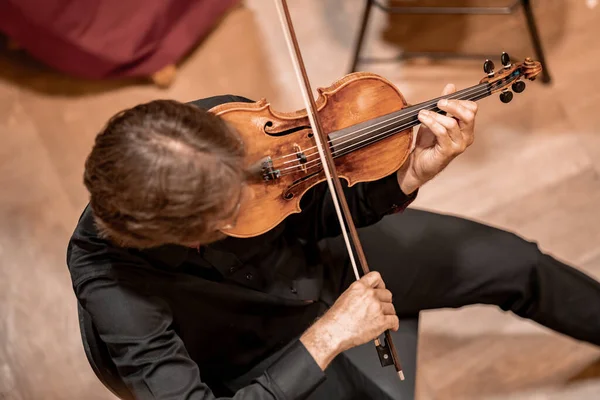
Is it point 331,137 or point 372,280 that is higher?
point 331,137

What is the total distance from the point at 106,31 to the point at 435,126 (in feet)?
4.09

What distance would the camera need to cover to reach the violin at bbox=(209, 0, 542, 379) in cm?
100

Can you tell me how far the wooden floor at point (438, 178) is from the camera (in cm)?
155

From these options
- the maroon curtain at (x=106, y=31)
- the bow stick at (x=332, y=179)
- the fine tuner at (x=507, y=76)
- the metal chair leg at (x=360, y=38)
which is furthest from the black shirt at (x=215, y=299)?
the maroon curtain at (x=106, y=31)

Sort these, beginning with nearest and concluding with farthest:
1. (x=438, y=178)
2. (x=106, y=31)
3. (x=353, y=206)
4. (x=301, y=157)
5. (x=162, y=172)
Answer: (x=162, y=172) → (x=301, y=157) → (x=353, y=206) → (x=438, y=178) → (x=106, y=31)

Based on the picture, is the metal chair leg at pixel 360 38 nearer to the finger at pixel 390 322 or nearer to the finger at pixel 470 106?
the finger at pixel 470 106

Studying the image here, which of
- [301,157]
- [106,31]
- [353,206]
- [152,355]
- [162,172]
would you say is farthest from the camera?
[106,31]

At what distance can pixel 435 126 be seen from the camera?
1005mm

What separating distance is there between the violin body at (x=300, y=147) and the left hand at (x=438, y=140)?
0.07ft

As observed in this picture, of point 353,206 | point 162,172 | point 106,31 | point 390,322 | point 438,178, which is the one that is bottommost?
point 438,178

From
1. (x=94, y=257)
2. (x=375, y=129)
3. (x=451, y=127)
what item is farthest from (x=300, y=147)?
(x=94, y=257)

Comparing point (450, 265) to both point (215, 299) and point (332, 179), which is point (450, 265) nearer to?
point (332, 179)

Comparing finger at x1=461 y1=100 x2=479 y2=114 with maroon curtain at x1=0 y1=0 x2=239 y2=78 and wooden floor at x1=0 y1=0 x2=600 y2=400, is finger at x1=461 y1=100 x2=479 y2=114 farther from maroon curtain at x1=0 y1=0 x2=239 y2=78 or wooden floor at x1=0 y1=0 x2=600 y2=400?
maroon curtain at x1=0 y1=0 x2=239 y2=78

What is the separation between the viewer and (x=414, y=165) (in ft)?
3.53
